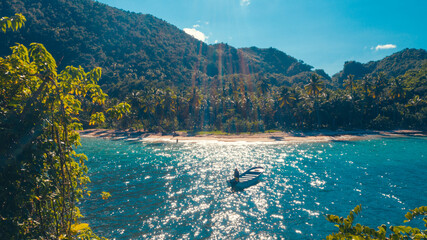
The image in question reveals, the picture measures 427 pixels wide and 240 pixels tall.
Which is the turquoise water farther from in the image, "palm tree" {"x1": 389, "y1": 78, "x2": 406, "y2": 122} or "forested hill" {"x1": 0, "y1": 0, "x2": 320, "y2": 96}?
"forested hill" {"x1": 0, "y1": 0, "x2": 320, "y2": 96}

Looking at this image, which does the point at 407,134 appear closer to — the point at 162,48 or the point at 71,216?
the point at 71,216

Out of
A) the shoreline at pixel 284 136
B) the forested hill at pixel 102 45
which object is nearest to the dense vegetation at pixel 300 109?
the shoreline at pixel 284 136

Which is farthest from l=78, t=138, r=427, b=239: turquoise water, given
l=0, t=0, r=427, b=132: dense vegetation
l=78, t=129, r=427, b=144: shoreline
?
l=0, t=0, r=427, b=132: dense vegetation

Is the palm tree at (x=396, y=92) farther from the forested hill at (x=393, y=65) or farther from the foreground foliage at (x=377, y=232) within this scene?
the forested hill at (x=393, y=65)

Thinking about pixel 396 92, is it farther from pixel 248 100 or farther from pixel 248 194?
pixel 248 194

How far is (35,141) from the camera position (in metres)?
4.77

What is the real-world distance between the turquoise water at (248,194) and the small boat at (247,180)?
0.84m

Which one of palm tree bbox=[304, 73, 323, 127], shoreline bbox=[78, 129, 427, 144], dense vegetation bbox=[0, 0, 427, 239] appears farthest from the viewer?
palm tree bbox=[304, 73, 323, 127]

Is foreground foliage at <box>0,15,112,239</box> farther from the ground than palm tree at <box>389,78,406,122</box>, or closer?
closer

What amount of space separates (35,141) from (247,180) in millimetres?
25080

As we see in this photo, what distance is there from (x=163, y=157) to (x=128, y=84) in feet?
298

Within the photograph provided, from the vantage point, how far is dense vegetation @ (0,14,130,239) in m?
4.25

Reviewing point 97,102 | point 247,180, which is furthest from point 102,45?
point 97,102

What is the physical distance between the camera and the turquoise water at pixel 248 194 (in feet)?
57.5
